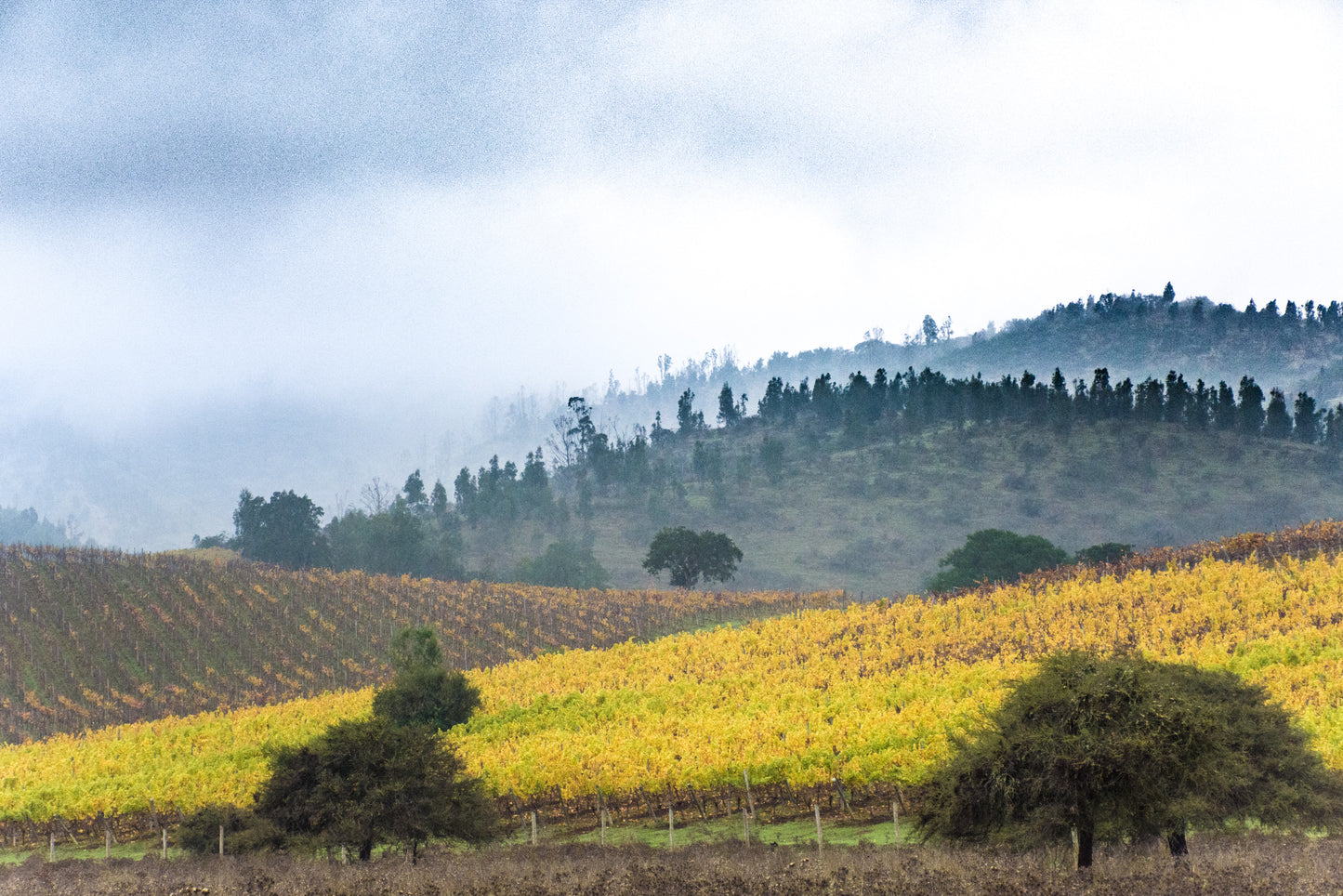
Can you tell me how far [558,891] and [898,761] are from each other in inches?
539

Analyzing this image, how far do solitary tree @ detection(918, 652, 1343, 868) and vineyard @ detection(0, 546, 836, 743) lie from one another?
152ft

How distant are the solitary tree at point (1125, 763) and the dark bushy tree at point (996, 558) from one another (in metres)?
69.0

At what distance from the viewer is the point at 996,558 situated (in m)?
90.2

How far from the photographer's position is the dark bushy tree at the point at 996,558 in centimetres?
8912

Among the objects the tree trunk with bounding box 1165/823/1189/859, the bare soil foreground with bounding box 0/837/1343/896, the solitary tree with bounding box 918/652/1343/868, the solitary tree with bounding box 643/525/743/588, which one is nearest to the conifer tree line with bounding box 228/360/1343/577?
the solitary tree with bounding box 643/525/743/588

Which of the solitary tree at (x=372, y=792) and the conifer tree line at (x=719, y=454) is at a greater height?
the conifer tree line at (x=719, y=454)

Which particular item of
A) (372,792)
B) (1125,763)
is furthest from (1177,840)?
(372,792)

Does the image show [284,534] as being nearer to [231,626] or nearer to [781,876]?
[231,626]

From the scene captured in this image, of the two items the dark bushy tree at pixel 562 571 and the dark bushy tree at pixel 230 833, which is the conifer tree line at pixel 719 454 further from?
the dark bushy tree at pixel 230 833

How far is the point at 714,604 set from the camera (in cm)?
Result: 8144

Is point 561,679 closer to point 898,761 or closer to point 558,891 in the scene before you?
point 898,761

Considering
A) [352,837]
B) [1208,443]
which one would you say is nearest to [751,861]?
[352,837]

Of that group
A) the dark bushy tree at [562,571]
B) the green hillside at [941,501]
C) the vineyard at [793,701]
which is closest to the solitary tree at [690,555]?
the dark bushy tree at [562,571]

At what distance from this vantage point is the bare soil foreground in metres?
14.8
